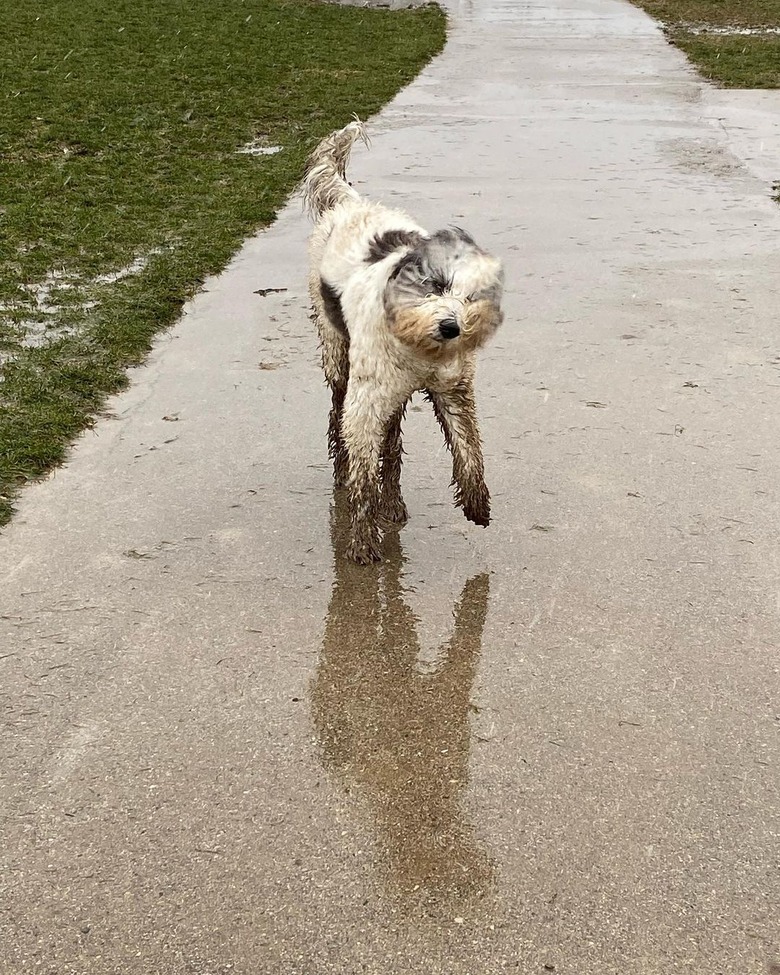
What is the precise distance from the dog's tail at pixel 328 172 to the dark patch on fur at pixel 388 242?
0.75 m

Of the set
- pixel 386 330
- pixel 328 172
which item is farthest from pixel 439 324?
pixel 328 172

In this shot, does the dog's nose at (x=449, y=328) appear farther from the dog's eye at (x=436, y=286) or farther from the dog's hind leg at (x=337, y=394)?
the dog's hind leg at (x=337, y=394)

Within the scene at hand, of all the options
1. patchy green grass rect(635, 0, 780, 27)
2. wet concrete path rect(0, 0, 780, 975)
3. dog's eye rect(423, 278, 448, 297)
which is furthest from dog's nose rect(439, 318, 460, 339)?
patchy green grass rect(635, 0, 780, 27)

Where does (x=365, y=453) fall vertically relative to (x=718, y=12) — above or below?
above

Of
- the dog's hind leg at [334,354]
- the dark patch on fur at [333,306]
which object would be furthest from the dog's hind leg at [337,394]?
the dark patch on fur at [333,306]

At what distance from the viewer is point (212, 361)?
273 inches

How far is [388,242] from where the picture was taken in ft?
15.6

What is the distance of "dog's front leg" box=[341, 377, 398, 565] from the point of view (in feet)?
Result: 15.1

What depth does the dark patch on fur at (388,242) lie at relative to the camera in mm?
4707

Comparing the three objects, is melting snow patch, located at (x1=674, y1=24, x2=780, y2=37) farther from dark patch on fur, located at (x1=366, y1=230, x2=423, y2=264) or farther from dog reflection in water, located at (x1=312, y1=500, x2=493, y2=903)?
dog reflection in water, located at (x1=312, y1=500, x2=493, y2=903)

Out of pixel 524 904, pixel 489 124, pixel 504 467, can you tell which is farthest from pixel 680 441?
pixel 489 124

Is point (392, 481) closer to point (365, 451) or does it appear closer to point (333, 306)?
point (365, 451)

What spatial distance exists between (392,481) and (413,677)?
4.11 ft

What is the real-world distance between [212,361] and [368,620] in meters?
2.99
